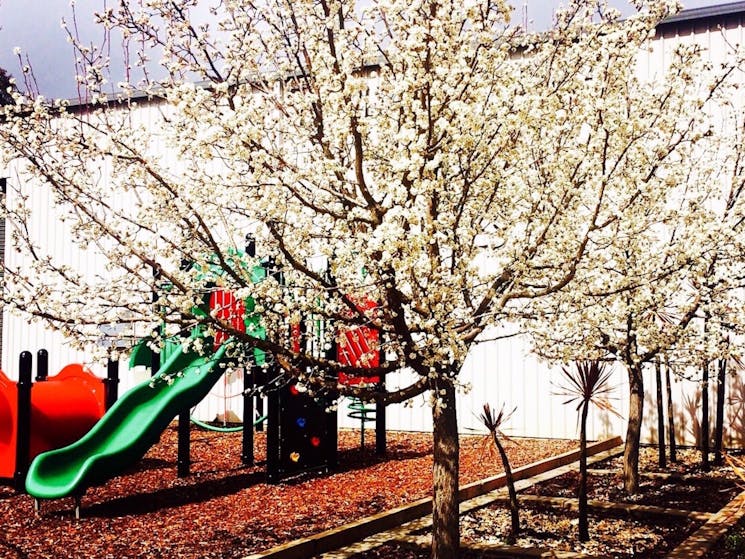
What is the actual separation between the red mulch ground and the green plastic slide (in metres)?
0.35

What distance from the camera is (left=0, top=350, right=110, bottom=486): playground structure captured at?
365 inches

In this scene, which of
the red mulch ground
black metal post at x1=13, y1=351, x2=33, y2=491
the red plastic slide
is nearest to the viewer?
the red mulch ground

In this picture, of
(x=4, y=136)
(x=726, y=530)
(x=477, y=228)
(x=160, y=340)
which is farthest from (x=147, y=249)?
(x=726, y=530)

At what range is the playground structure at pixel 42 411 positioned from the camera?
9273mm

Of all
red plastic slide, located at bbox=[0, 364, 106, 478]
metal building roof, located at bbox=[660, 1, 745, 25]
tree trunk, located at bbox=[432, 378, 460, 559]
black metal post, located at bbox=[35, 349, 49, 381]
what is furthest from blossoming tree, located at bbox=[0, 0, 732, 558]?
metal building roof, located at bbox=[660, 1, 745, 25]

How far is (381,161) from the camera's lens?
5.77m

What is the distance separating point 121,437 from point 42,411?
1677 mm

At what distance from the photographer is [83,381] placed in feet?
36.2

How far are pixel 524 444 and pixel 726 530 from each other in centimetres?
578

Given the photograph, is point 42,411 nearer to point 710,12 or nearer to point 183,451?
point 183,451

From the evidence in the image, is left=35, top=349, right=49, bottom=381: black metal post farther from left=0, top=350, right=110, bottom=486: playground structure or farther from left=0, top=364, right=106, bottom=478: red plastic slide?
left=0, top=364, right=106, bottom=478: red plastic slide

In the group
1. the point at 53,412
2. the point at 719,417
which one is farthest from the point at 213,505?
the point at 719,417

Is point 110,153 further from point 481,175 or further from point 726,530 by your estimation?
point 726,530

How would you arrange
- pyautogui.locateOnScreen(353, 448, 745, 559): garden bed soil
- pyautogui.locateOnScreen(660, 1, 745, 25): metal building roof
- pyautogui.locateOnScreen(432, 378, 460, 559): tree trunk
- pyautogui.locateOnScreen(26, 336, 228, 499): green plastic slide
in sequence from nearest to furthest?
1. pyautogui.locateOnScreen(432, 378, 460, 559): tree trunk
2. pyautogui.locateOnScreen(353, 448, 745, 559): garden bed soil
3. pyautogui.locateOnScreen(26, 336, 228, 499): green plastic slide
4. pyautogui.locateOnScreen(660, 1, 745, 25): metal building roof
